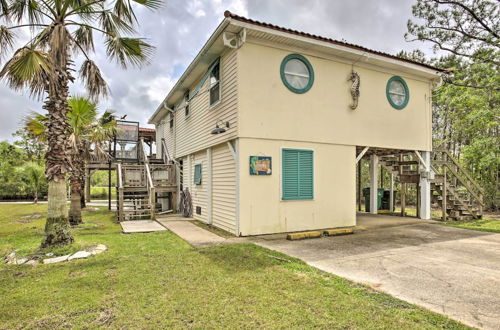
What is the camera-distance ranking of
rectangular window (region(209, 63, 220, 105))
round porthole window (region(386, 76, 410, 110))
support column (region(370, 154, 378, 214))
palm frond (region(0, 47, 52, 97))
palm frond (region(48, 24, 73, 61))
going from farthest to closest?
support column (region(370, 154, 378, 214)), round porthole window (region(386, 76, 410, 110)), rectangular window (region(209, 63, 220, 105)), palm frond (region(48, 24, 73, 61)), palm frond (region(0, 47, 52, 97))

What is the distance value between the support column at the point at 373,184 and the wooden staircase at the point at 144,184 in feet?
27.9

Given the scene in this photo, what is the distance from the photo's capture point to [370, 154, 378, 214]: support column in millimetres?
12047

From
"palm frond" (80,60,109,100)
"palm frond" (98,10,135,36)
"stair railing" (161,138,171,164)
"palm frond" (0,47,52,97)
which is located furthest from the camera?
"stair railing" (161,138,171,164)

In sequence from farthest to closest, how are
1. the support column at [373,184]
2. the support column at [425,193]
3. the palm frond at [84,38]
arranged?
the support column at [373,184]
the support column at [425,193]
the palm frond at [84,38]

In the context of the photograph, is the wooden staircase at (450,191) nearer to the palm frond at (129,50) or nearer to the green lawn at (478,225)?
the green lawn at (478,225)

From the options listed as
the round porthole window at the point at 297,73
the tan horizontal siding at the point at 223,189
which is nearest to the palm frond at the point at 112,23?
the tan horizontal siding at the point at 223,189

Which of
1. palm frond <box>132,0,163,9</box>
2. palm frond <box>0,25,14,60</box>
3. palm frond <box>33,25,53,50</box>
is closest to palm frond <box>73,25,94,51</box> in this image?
palm frond <box>33,25,53,50</box>

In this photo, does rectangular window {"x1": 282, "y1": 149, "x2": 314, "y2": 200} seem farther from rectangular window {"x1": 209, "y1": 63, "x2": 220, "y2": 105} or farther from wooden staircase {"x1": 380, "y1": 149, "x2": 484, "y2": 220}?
wooden staircase {"x1": 380, "y1": 149, "x2": 484, "y2": 220}

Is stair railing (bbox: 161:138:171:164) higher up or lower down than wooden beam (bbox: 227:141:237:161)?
higher up

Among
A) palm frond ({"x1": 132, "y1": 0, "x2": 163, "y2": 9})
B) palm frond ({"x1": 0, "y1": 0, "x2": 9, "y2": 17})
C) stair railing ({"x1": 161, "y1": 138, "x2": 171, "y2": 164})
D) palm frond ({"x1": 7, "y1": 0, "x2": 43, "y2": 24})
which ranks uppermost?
palm frond ({"x1": 132, "y1": 0, "x2": 163, "y2": 9})

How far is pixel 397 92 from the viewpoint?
32.3ft

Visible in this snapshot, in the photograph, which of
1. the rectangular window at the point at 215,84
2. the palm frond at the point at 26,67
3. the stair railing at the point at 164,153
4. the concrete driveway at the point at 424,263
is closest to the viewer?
the concrete driveway at the point at 424,263

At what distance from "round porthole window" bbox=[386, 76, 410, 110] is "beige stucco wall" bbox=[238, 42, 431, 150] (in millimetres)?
169

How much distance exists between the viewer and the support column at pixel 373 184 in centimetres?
1205
